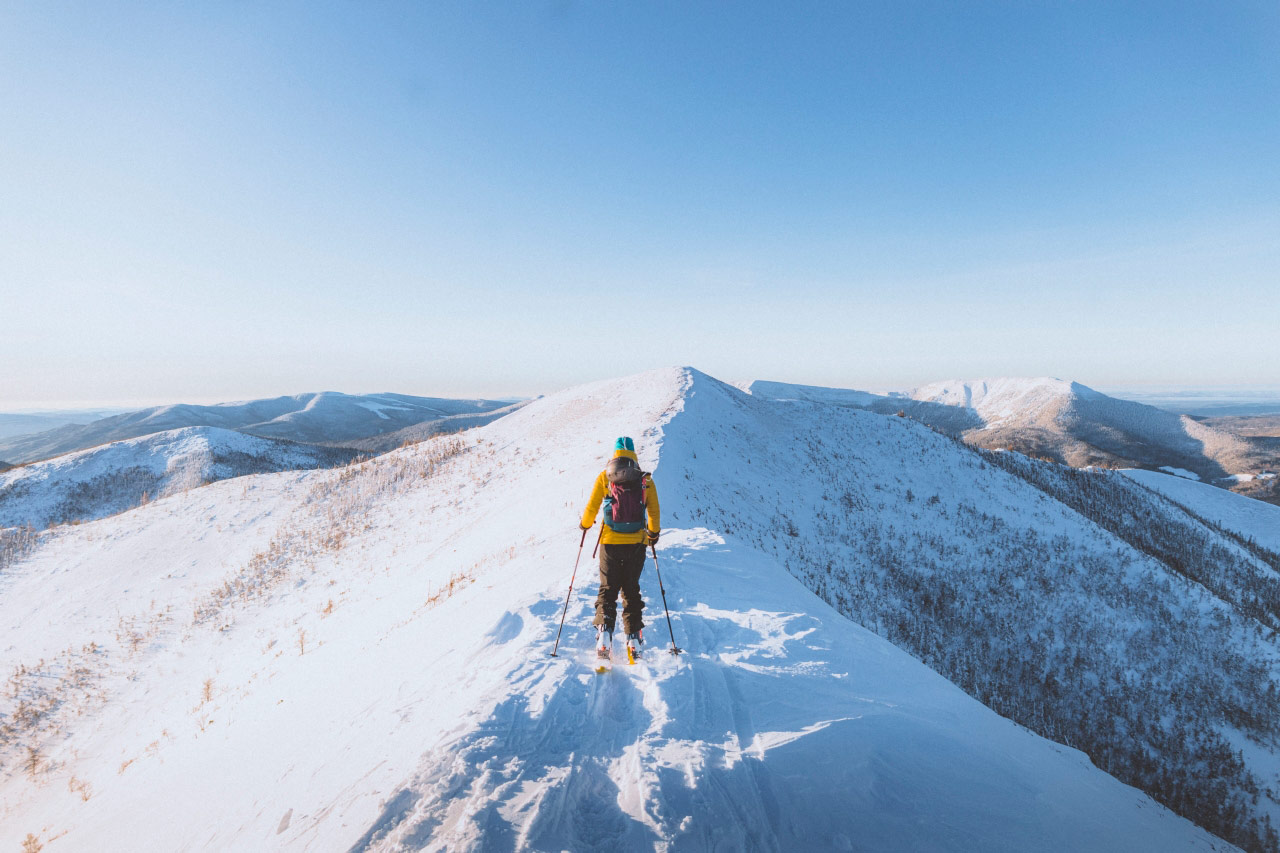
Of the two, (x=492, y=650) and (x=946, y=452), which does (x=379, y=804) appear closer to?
(x=492, y=650)

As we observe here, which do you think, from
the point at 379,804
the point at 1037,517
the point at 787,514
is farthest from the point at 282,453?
the point at 1037,517

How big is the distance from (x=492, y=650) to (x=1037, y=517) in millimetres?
28231

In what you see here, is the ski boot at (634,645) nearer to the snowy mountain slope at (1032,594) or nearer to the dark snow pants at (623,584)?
the dark snow pants at (623,584)

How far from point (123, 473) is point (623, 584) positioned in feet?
198

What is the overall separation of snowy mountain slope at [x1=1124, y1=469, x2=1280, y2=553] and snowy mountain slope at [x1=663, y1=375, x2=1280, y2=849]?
1510cm

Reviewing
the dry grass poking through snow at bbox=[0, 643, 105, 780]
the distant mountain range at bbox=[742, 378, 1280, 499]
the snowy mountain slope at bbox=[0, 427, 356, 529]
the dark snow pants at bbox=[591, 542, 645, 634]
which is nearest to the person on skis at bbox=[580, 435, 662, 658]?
the dark snow pants at bbox=[591, 542, 645, 634]

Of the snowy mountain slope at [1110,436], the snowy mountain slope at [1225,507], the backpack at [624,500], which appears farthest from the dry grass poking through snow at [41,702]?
the snowy mountain slope at [1110,436]

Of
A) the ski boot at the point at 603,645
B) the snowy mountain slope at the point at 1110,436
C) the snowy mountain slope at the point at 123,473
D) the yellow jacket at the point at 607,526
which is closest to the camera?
the ski boot at the point at 603,645

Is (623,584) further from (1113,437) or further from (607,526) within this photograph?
(1113,437)

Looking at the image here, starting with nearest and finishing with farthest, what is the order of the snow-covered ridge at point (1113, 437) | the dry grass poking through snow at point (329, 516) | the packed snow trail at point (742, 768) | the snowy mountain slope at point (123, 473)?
1. the packed snow trail at point (742, 768)
2. the dry grass poking through snow at point (329, 516)
3. the snowy mountain slope at point (123, 473)
4. the snow-covered ridge at point (1113, 437)

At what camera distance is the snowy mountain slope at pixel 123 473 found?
121 ft

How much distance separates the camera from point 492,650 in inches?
246

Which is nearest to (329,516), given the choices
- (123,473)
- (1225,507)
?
(123,473)

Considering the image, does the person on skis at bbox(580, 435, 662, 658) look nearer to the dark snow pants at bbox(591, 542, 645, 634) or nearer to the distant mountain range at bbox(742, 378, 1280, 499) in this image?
the dark snow pants at bbox(591, 542, 645, 634)
